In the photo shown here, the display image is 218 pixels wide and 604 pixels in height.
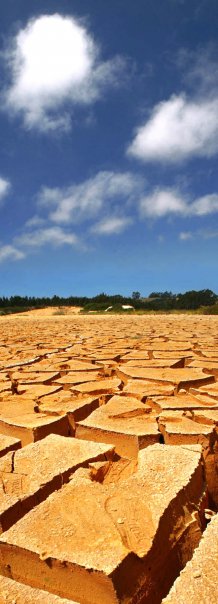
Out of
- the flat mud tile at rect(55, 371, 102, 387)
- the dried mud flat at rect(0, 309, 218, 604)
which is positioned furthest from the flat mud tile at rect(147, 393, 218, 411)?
the flat mud tile at rect(55, 371, 102, 387)

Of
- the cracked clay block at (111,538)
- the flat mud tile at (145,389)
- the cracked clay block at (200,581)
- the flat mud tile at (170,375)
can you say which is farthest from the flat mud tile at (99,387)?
the cracked clay block at (200,581)

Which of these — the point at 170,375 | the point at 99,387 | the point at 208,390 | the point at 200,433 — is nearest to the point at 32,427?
the point at 200,433

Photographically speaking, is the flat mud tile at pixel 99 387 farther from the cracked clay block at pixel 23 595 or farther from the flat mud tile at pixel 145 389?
the cracked clay block at pixel 23 595

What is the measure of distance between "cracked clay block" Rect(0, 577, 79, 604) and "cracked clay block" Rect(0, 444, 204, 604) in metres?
0.07

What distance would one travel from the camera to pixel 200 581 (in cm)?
97

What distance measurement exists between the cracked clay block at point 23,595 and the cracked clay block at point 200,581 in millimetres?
237

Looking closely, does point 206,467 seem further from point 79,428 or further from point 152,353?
point 152,353

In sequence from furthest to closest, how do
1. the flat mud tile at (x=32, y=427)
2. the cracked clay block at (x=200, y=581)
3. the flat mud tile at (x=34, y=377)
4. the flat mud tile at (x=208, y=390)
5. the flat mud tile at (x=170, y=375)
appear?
the flat mud tile at (x=34, y=377) → the flat mud tile at (x=170, y=375) → the flat mud tile at (x=208, y=390) → the flat mud tile at (x=32, y=427) → the cracked clay block at (x=200, y=581)

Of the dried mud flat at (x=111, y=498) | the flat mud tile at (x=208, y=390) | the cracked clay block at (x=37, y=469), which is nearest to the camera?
the dried mud flat at (x=111, y=498)

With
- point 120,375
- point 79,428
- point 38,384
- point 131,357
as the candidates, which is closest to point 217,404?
point 79,428

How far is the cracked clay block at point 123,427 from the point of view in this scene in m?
1.85

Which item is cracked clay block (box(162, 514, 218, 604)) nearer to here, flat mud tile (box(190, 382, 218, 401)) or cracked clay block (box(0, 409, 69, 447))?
cracked clay block (box(0, 409, 69, 447))

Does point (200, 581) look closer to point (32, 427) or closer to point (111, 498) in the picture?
point (111, 498)

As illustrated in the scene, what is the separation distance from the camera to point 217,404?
7.55 feet
